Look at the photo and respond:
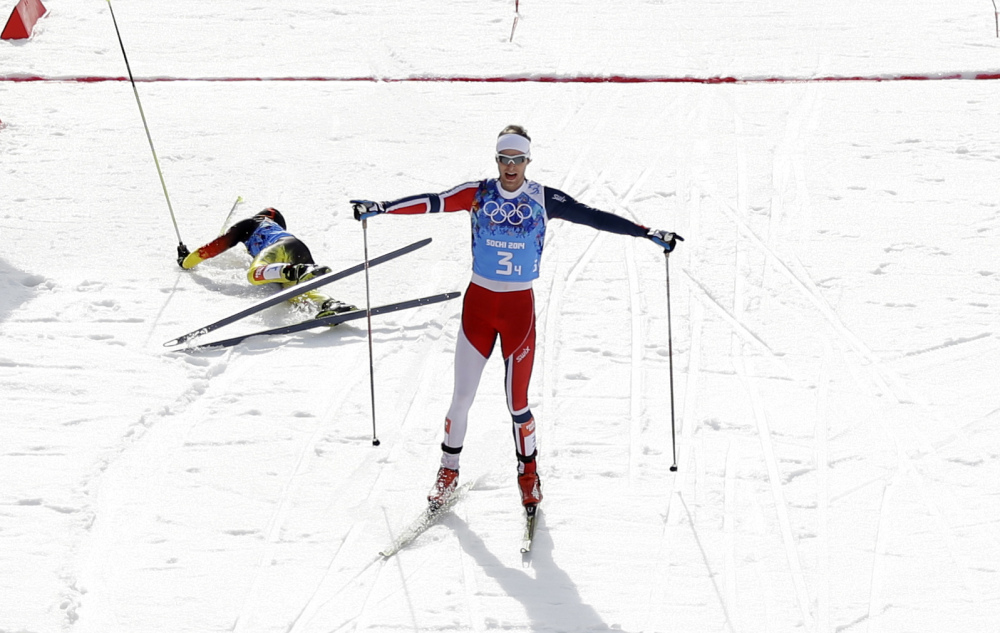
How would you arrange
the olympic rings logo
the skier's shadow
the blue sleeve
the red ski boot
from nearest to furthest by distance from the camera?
the skier's shadow
the olympic rings logo
the blue sleeve
the red ski boot

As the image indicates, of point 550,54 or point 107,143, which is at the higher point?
point 550,54

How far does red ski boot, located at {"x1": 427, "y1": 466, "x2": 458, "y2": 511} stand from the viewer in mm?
5285

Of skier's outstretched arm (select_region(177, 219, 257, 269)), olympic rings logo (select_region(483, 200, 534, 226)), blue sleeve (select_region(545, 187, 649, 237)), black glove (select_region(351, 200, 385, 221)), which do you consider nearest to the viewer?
olympic rings logo (select_region(483, 200, 534, 226))

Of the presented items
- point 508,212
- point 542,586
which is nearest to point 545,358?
point 508,212

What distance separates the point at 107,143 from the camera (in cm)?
1084

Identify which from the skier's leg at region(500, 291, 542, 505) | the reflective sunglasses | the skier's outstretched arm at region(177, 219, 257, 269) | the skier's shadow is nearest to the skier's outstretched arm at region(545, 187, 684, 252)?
the reflective sunglasses

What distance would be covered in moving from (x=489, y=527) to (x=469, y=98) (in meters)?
7.49

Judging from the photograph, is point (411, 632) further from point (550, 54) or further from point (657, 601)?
point (550, 54)

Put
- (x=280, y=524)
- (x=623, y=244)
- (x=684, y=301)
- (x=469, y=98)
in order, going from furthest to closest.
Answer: (x=469, y=98), (x=623, y=244), (x=684, y=301), (x=280, y=524)

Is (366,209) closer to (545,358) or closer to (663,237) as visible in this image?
(663,237)

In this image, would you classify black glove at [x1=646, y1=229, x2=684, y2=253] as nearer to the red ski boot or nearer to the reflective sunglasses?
the reflective sunglasses

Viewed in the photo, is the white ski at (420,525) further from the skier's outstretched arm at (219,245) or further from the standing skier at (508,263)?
the skier's outstretched arm at (219,245)

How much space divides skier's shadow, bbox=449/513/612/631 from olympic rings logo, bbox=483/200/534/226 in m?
1.64

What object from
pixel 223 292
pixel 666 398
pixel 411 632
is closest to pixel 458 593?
pixel 411 632
